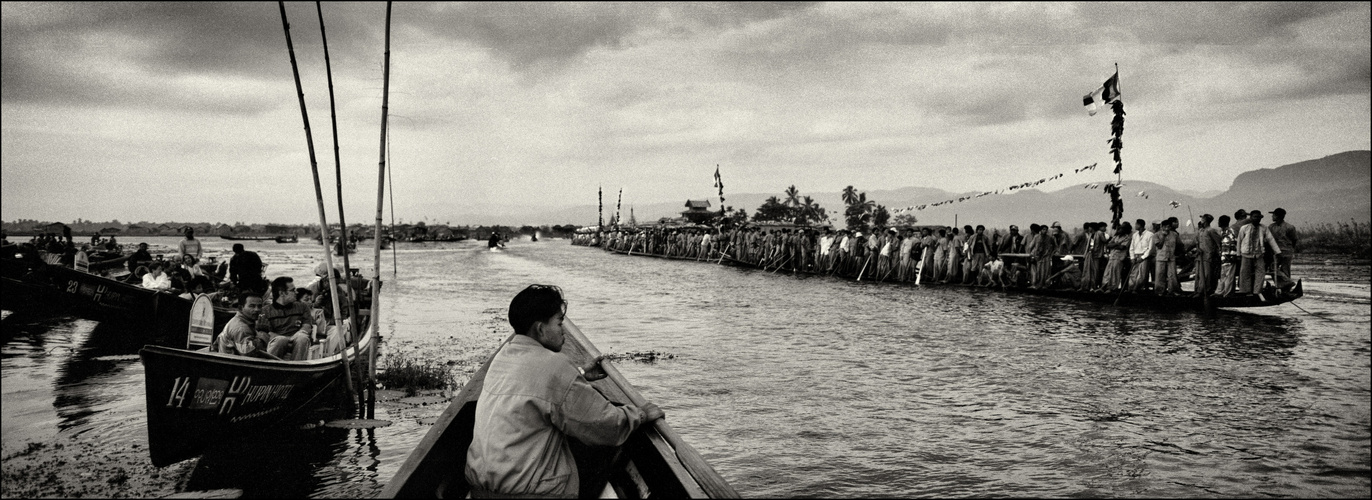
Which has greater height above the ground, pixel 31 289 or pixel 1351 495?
pixel 31 289

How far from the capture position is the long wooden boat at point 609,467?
3254 mm

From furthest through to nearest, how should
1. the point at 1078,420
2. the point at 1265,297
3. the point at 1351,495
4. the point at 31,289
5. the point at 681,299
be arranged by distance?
the point at 681,299 → the point at 1265,297 → the point at 31,289 → the point at 1078,420 → the point at 1351,495

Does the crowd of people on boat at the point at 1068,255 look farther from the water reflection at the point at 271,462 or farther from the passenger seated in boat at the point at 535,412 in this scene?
the water reflection at the point at 271,462

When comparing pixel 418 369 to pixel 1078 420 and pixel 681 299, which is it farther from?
pixel 681 299

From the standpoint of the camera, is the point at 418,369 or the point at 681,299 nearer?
the point at 418,369

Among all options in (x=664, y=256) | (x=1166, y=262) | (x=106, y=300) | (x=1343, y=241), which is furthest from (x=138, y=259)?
(x=1343, y=241)

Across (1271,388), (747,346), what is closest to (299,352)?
(747,346)

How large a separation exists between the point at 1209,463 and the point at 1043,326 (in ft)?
26.3

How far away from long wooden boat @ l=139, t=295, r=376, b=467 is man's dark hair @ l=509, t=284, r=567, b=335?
3315 mm

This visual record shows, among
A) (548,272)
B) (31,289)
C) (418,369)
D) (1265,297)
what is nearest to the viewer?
(418,369)

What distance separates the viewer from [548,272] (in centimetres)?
3375

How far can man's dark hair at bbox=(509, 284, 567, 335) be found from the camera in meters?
3.10

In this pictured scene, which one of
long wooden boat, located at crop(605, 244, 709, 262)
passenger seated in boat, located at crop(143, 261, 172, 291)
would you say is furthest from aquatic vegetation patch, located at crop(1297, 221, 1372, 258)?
passenger seated in boat, located at crop(143, 261, 172, 291)

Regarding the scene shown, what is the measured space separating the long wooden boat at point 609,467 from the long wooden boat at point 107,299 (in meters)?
8.89
